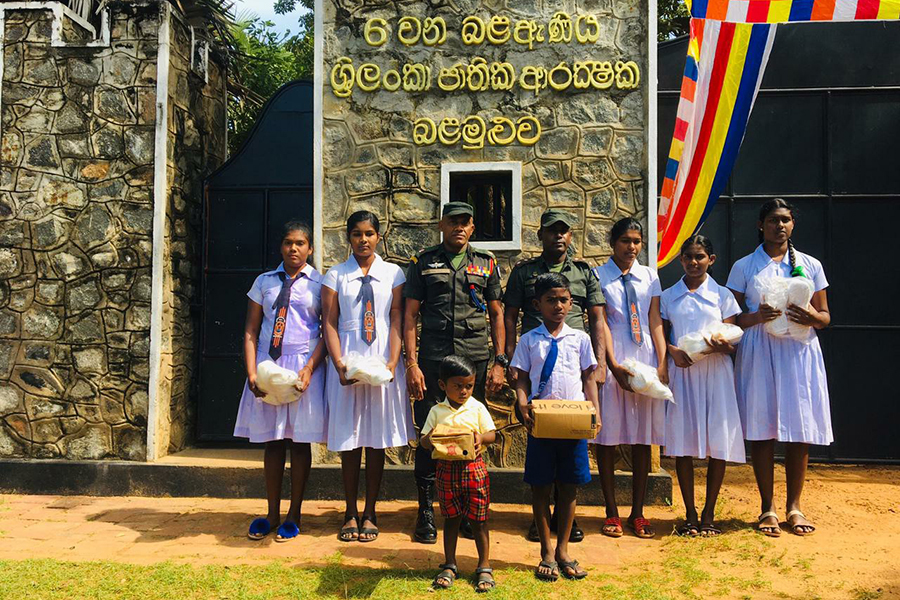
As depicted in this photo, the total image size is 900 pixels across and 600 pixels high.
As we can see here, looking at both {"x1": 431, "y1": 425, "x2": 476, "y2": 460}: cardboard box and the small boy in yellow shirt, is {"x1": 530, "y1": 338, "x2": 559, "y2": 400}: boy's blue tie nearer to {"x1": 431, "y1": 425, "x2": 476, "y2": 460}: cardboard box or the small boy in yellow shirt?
the small boy in yellow shirt

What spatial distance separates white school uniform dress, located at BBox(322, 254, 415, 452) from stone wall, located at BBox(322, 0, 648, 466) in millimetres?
1098

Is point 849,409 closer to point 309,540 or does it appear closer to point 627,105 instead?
point 627,105

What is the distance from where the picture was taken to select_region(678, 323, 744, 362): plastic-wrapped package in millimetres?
4164

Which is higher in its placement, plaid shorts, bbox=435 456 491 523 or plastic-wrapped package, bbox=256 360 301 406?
plastic-wrapped package, bbox=256 360 301 406

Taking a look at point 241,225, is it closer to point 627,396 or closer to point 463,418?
point 463,418

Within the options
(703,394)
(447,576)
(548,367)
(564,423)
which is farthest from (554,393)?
(703,394)

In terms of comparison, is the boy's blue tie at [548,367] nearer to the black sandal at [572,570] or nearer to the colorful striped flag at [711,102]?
the black sandal at [572,570]

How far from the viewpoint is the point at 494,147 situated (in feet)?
17.4

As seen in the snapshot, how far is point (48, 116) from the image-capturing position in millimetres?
5676

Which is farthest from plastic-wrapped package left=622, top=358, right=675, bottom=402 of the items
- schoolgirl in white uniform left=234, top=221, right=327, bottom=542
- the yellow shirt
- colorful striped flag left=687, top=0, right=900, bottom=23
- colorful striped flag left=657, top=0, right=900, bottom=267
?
colorful striped flag left=687, top=0, right=900, bottom=23

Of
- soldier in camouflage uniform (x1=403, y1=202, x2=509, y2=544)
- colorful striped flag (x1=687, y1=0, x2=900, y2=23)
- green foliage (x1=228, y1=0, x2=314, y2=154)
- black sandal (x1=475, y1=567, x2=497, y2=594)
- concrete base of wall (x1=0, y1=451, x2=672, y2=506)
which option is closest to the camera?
black sandal (x1=475, y1=567, x2=497, y2=594)

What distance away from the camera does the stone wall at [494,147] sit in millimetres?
5258

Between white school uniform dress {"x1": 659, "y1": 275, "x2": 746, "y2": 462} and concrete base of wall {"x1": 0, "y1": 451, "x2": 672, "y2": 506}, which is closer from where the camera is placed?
white school uniform dress {"x1": 659, "y1": 275, "x2": 746, "y2": 462}

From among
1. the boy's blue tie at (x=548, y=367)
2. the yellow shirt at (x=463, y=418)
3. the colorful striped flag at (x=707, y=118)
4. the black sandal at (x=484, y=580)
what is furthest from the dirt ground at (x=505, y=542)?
the colorful striped flag at (x=707, y=118)
